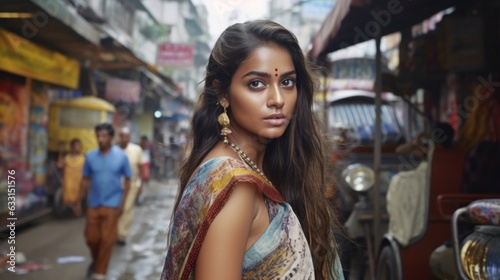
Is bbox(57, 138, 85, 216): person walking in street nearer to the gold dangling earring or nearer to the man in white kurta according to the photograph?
the man in white kurta

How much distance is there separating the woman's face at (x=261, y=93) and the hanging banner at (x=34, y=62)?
6324 mm

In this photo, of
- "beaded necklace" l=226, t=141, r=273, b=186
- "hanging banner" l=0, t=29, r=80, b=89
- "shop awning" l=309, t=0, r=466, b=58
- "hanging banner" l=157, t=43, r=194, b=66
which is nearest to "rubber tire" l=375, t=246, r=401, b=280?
"shop awning" l=309, t=0, r=466, b=58

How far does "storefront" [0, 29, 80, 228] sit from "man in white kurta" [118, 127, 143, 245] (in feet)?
5.46

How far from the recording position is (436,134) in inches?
172

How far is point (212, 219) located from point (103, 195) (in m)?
4.84

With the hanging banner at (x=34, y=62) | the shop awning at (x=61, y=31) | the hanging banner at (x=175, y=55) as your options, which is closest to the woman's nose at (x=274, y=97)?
the shop awning at (x=61, y=31)

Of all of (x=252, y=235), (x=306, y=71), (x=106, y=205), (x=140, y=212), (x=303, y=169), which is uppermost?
(x=306, y=71)

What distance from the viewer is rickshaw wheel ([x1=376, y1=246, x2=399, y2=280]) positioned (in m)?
3.95

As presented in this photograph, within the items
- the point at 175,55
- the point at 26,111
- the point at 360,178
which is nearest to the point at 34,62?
the point at 26,111

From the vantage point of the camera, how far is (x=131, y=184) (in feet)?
25.9

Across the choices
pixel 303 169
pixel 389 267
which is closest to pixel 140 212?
pixel 389 267

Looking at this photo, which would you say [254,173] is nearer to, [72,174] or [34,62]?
[34,62]

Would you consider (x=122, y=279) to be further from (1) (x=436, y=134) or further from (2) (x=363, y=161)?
(1) (x=436, y=134)

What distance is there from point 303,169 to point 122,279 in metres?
4.69
